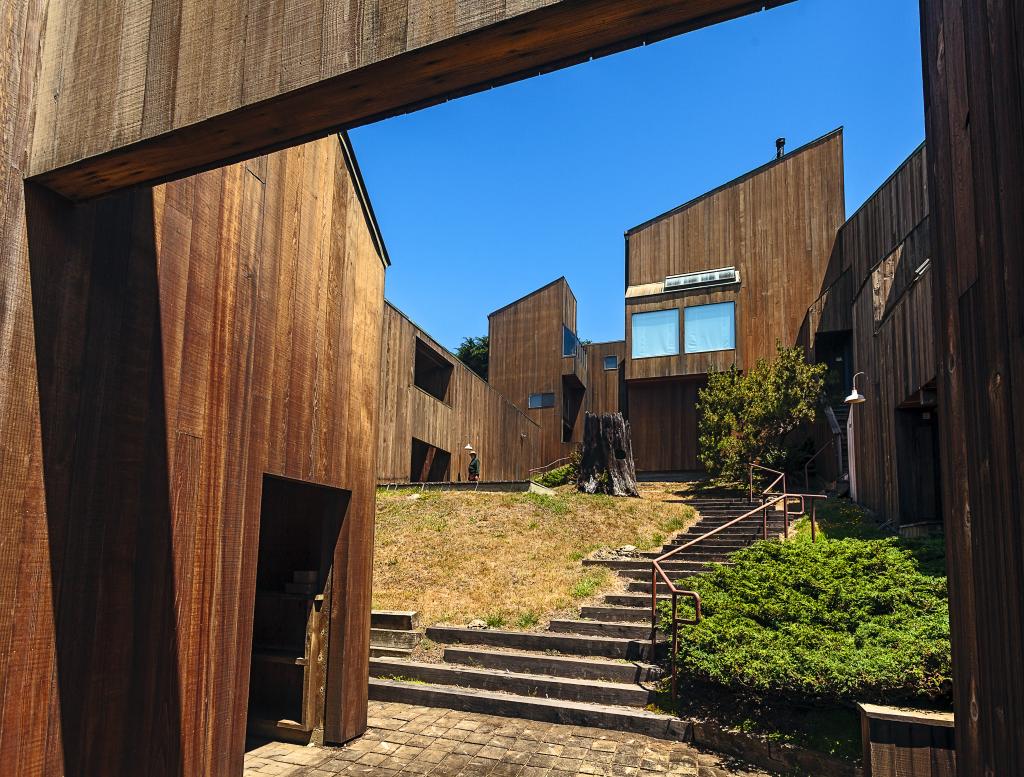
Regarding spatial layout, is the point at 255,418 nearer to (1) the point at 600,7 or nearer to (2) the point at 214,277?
(2) the point at 214,277

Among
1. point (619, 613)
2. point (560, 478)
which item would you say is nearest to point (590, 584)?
point (619, 613)

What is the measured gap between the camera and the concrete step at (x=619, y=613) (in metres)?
8.88

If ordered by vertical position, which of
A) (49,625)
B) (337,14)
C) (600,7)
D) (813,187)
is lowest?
(49,625)

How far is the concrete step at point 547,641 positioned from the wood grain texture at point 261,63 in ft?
23.2

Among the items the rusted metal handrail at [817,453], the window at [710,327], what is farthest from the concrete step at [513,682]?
the window at [710,327]

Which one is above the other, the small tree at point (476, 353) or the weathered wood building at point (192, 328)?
the small tree at point (476, 353)

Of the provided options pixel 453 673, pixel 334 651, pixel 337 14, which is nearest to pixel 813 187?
pixel 453 673

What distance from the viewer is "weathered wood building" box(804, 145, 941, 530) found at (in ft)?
32.8

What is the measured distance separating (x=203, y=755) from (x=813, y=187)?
2206 cm

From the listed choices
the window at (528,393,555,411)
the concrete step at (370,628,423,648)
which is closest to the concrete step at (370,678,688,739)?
the concrete step at (370,628,423,648)

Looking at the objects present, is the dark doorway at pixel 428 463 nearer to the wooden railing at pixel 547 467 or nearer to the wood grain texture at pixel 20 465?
the wooden railing at pixel 547 467

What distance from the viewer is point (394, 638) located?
9031mm

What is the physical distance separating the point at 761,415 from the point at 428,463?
8928 mm

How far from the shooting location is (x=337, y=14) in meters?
2.07
